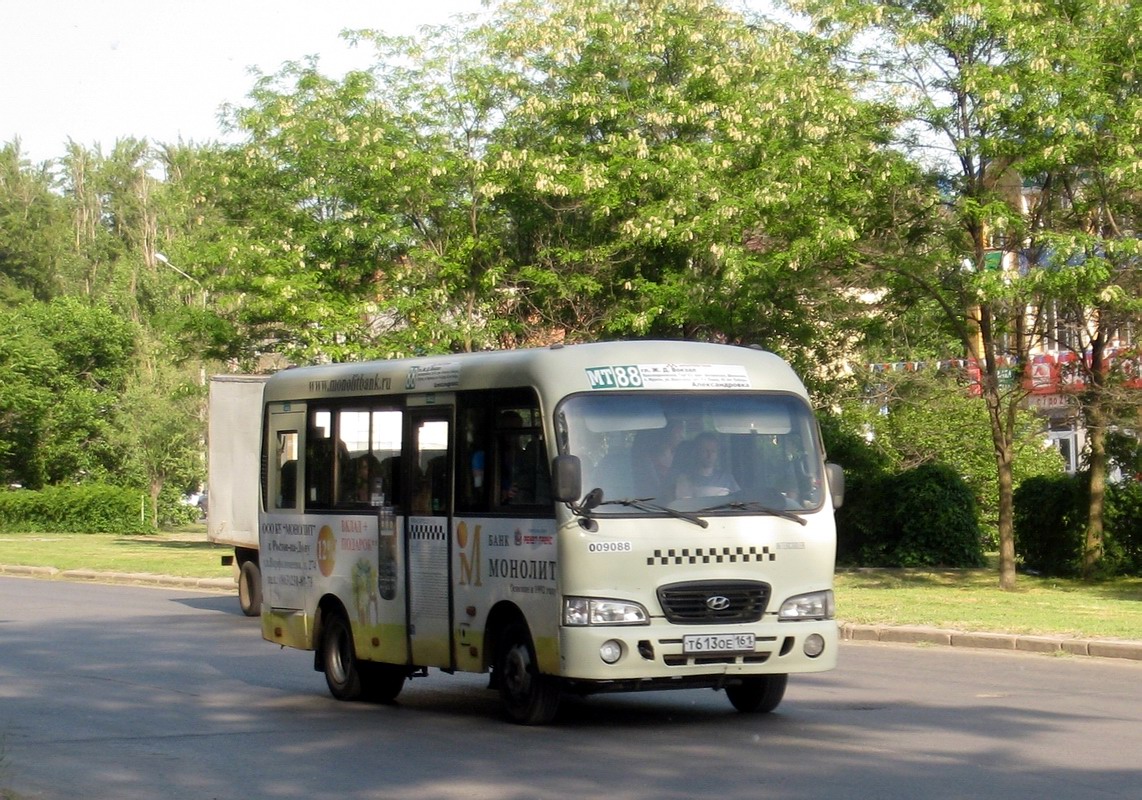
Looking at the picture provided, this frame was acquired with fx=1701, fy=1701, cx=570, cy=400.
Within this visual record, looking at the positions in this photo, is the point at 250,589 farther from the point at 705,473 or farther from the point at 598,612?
the point at 598,612

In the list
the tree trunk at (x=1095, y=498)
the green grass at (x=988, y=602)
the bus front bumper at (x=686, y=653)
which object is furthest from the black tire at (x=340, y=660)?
the tree trunk at (x=1095, y=498)

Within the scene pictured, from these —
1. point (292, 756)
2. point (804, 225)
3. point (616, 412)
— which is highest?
point (804, 225)

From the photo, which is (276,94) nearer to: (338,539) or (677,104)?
(677,104)

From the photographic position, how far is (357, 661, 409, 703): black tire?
44.2 feet

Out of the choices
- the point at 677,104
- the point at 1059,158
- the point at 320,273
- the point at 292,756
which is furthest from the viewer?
the point at 320,273

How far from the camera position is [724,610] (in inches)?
438

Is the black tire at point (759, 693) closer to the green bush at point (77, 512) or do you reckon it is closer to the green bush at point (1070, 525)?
Result: the green bush at point (1070, 525)

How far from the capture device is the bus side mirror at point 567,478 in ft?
35.4

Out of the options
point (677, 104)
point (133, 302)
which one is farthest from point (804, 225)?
point (133, 302)

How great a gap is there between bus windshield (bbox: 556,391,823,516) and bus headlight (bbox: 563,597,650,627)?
1.91 feet

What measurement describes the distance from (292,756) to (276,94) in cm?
2913

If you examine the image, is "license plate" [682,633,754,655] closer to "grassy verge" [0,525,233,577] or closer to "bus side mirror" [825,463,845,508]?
"bus side mirror" [825,463,845,508]

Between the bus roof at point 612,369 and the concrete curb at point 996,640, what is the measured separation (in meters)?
5.89

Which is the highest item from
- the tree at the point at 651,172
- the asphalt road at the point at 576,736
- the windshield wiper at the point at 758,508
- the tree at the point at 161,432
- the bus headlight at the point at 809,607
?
the tree at the point at 651,172
